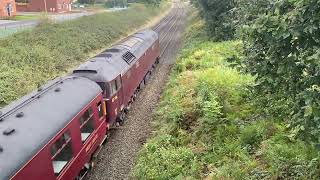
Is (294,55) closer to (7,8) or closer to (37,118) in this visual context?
(37,118)

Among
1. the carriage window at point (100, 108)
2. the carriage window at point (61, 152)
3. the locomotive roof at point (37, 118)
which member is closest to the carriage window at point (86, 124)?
the locomotive roof at point (37, 118)

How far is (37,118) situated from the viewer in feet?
34.1

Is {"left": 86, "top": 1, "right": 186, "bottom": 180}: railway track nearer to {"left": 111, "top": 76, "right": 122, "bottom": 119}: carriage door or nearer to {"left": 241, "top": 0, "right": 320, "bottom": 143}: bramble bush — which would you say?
{"left": 111, "top": 76, "right": 122, "bottom": 119}: carriage door

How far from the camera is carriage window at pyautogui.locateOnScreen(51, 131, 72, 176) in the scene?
10.2m

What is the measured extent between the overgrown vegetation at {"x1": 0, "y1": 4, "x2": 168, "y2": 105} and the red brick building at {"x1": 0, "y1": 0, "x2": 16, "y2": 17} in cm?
1225

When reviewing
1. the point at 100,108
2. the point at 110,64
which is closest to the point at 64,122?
the point at 100,108

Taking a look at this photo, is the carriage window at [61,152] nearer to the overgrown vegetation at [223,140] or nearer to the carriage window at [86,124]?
the carriage window at [86,124]

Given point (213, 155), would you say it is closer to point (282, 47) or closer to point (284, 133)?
point (284, 133)

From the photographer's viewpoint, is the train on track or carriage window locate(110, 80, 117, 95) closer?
the train on track

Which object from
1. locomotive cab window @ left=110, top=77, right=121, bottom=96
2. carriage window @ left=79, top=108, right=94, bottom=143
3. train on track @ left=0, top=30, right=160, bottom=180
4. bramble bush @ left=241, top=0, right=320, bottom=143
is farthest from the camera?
locomotive cab window @ left=110, top=77, right=121, bottom=96

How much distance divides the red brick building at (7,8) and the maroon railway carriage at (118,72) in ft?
104

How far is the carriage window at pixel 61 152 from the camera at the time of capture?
10232 millimetres

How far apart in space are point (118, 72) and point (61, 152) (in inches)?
291


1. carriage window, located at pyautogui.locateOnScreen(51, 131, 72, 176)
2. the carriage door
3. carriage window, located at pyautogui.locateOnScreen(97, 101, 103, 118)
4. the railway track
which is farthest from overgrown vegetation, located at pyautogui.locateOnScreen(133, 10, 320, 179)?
carriage window, located at pyautogui.locateOnScreen(51, 131, 72, 176)
